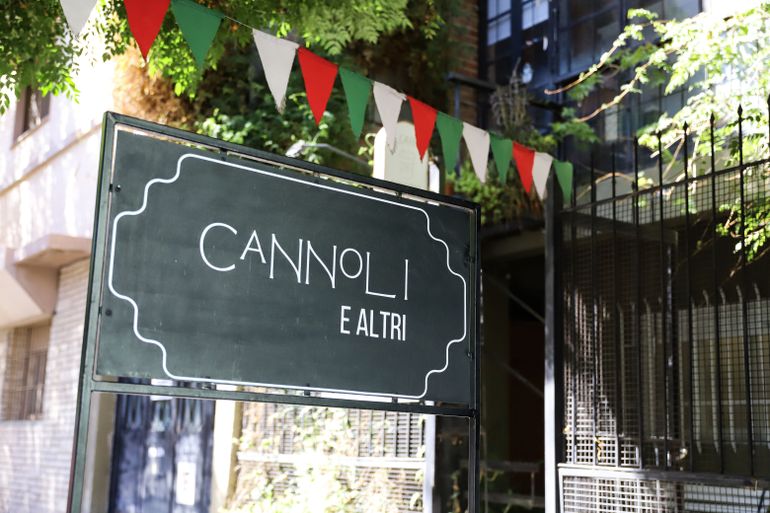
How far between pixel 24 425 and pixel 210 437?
10.2 ft

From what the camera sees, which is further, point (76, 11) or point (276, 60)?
point (276, 60)

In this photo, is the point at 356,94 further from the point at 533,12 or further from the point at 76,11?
the point at 533,12

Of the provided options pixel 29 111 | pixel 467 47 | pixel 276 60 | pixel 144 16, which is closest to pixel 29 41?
pixel 276 60

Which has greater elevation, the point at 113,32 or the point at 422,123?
the point at 113,32

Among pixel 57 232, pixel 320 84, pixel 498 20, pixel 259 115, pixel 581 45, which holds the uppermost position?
pixel 498 20

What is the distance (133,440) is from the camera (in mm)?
10984

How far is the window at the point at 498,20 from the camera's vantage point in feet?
34.2

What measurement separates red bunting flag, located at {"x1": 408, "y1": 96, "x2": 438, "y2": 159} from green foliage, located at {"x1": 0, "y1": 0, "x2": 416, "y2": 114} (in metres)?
2.17

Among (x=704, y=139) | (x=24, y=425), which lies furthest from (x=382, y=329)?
(x=24, y=425)

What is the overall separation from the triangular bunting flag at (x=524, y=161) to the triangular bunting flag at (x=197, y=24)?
2.13m

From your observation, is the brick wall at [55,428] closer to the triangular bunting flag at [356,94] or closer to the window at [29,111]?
the window at [29,111]

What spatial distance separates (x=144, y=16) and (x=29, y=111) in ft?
31.4

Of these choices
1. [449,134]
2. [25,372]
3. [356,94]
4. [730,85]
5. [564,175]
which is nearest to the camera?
[356,94]

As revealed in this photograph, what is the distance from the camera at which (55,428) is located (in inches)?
421
